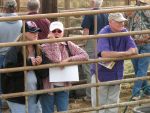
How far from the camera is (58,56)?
5266 millimetres

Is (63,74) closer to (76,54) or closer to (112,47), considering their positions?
(76,54)

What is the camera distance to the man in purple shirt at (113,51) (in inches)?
218

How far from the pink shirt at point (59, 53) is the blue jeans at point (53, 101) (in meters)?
0.24

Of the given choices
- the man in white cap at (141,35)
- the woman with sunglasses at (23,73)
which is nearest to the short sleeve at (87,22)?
the man in white cap at (141,35)

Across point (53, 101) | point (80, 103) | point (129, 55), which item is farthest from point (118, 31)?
point (80, 103)

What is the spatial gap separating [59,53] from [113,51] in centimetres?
66

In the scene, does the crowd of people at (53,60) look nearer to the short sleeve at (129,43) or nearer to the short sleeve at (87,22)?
Result: the short sleeve at (129,43)

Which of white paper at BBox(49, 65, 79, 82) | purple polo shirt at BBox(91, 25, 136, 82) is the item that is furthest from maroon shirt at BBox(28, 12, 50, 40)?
white paper at BBox(49, 65, 79, 82)

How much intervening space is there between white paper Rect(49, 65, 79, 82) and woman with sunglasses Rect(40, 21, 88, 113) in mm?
87

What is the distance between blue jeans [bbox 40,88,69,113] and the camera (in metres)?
5.55

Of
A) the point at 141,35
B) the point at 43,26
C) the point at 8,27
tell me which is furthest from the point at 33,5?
the point at 141,35

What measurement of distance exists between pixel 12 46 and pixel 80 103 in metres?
3.64

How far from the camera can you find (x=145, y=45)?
25.8ft

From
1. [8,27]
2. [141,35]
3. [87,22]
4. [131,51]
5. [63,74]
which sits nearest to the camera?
[63,74]
